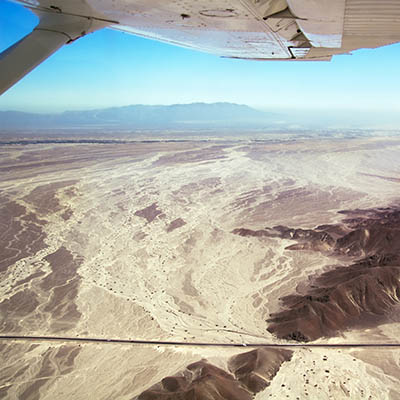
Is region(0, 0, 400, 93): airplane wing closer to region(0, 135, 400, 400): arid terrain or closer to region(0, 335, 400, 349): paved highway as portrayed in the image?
region(0, 135, 400, 400): arid terrain

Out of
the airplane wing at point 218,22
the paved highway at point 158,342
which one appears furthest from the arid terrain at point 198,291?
the airplane wing at point 218,22

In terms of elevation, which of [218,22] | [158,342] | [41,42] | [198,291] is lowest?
[198,291]

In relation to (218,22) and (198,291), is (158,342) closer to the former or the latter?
(198,291)

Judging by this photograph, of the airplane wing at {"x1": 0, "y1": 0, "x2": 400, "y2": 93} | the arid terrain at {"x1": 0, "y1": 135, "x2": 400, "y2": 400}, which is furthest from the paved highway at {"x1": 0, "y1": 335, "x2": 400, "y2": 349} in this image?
the airplane wing at {"x1": 0, "y1": 0, "x2": 400, "y2": 93}

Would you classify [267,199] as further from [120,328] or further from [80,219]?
[120,328]

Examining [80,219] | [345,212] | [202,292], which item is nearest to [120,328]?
[202,292]

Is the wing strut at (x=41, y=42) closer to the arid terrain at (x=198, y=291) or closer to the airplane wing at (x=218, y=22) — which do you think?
the airplane wing at (x=218, y=22)

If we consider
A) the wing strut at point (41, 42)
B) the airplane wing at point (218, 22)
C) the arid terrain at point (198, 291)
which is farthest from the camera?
the arid terrain at point (198, 291)

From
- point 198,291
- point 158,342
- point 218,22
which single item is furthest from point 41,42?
point 198,291
